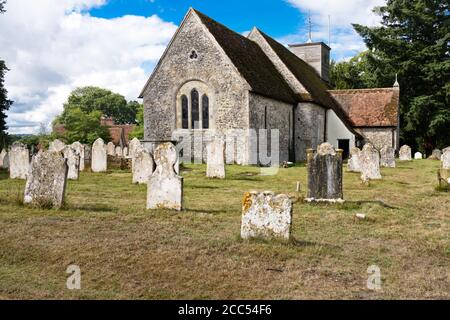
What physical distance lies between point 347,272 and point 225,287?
1.64m

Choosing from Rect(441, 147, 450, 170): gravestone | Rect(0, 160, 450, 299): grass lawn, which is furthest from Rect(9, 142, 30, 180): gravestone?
Rect(441, 147, 450, 170): gravestone

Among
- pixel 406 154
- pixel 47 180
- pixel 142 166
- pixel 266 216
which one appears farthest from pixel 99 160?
pixel 406 154

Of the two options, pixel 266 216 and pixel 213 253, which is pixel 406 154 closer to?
pixel 266 216

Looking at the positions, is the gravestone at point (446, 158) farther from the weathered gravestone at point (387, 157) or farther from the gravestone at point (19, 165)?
the gravestone at point (19, 165)

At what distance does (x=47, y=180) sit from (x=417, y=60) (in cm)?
3732

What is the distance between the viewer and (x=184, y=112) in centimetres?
2589

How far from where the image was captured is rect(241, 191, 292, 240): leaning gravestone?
715 centimetres

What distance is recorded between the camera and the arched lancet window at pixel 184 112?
2575 centimetres

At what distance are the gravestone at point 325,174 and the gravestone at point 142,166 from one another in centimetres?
580

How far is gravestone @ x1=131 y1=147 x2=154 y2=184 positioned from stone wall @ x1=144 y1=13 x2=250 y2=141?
10091mm

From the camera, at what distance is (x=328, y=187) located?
10766mm

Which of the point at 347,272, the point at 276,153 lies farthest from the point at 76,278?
the point at 276,153
